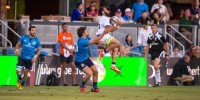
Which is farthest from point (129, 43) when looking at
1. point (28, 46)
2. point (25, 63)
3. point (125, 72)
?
point (25, 63)

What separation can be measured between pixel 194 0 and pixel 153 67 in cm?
620

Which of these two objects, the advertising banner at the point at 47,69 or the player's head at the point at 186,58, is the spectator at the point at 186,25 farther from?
the advertising banner at the point at 47,69

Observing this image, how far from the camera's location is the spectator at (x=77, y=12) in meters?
31.1

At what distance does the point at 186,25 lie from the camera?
108ft

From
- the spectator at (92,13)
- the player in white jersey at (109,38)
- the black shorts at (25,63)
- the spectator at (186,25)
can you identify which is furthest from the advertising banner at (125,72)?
the black shorts at (25,63)

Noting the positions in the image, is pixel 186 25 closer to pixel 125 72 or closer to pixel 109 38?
pixel 125 72

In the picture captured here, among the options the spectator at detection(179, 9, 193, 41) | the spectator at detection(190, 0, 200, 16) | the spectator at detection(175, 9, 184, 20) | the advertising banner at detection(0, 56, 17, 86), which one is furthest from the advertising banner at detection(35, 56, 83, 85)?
the spectator at detection(175, 9, 184, 20)

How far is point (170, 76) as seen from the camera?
104ft

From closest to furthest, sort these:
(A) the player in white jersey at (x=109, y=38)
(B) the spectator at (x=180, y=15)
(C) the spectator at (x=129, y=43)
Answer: (A) the player in white jersey at (x=109, y=38), (C) the spectator at (x=129, y=43), (B) the spectator at (x=180, y=15)

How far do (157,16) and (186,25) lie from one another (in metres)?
1.42

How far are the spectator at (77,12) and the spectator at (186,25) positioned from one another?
15.3 ft

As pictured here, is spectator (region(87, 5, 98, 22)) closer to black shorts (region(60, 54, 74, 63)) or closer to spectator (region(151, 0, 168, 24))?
spectator (region(151, 0, 168, 24))

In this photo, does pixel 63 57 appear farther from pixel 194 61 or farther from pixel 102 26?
pixel 194 61

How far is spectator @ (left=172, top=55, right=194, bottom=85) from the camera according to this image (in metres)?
31.3
